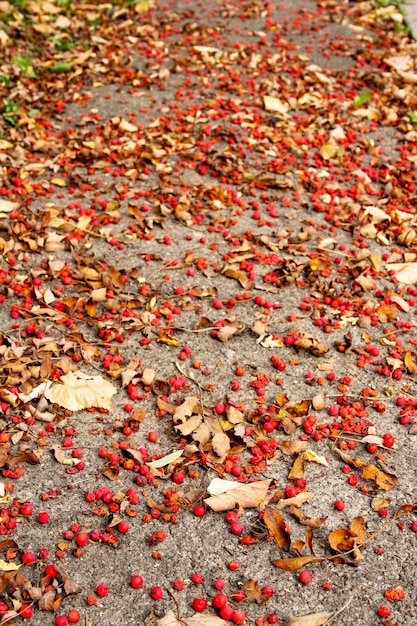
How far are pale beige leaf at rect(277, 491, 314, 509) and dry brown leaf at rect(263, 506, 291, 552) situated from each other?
2.9 inches

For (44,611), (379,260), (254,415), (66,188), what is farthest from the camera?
(66,188)

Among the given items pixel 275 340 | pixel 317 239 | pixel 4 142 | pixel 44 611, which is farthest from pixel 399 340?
pixel 4 142

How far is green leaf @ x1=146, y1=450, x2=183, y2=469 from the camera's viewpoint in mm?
3561

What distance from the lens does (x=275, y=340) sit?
14.6 feet

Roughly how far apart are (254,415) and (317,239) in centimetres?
207

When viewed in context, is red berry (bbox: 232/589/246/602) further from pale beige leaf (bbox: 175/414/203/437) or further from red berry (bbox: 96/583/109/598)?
pale beige leaf (bbox: 175/414/203/437)

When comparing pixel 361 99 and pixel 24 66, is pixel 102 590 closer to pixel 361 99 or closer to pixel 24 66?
pixel 361 99

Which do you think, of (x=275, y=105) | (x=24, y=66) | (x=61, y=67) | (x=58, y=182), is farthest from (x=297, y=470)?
(x=24, y=66)

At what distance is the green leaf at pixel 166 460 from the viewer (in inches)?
140

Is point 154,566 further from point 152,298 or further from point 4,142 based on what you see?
point 4,142

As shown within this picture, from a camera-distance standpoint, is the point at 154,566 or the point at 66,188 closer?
the point at 154,566

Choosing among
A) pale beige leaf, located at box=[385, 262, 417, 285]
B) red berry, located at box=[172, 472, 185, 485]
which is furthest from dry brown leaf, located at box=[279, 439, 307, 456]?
pale beige leaf, located at box=[385, 262, 417, 285]

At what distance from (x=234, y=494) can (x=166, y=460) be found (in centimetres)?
43

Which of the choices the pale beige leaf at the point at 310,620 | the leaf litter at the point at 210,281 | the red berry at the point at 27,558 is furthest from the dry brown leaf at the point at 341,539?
the red berry at the point at 27,558
